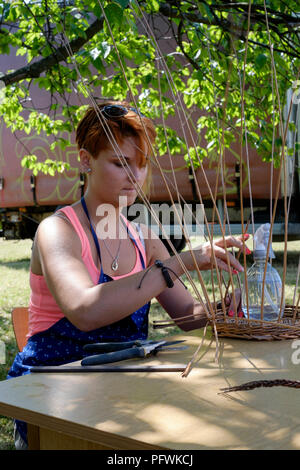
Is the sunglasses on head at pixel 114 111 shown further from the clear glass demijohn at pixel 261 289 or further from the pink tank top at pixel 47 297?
the clear glass demijohn at pixel 261 289

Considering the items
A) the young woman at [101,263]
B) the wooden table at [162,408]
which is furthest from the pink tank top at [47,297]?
the wooden table at [162,408]

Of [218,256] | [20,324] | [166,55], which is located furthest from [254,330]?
[166,55]

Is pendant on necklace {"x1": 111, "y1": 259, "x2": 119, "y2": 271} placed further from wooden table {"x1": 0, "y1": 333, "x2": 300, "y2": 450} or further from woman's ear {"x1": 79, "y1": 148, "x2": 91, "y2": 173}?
wooden table {"x1": 0, "y1": 333, "x2": 300, "y2": 450}

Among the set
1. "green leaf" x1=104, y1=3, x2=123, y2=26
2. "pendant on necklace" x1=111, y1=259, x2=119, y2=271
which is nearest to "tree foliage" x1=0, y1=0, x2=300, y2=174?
"green leaf" x1=104, y1=3, x2=123, y2=26

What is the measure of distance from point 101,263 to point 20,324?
570 millimetres

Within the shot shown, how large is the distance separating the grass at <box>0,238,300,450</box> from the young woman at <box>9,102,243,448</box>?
130 cm

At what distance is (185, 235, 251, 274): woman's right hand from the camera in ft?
4.22

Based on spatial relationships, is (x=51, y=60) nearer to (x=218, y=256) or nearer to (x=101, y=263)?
(x=101, y=263)

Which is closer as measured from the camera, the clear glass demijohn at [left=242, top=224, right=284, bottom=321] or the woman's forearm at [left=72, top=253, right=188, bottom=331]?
the woman's forearm at [left=72, top=253, right=188, bottom=331]

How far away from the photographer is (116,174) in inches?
65.3

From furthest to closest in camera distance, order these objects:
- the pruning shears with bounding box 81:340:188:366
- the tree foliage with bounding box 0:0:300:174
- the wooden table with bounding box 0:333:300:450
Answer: the tree foliage with bounding box 0:0:300:174
the pruning shears with bounding box 81:340:188:366
the wooden table with bounding box 0:333:300:450

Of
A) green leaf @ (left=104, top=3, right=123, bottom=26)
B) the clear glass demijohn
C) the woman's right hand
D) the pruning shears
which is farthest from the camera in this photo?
green leaf @ (left=104, top=3, right=123, bottom=26)

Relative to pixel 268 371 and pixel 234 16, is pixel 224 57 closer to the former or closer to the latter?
pixel 234 16

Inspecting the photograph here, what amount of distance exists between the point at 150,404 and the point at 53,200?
22.9ft
